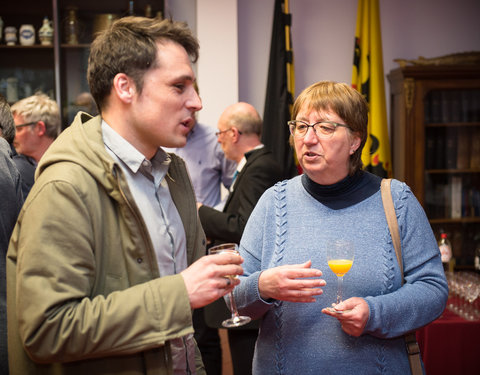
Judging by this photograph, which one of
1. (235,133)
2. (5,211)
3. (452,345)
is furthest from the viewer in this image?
(235,133)

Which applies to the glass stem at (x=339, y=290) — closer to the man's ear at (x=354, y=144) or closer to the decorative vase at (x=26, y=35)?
the man's ear at (x=354, y=144)

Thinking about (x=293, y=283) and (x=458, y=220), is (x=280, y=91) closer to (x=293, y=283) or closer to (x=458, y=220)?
(x=458, y=220)

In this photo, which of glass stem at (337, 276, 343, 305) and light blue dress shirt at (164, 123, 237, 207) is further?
light blue dress shirt at (164, 123, 237, 207)

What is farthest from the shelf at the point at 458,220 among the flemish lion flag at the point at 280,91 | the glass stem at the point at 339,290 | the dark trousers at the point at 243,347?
the glass stem at the point at 339,290

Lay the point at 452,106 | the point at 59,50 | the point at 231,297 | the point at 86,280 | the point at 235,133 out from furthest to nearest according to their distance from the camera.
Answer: the point at 452,106, the point at 59,50, the point at 235,133, the point at 231,297, the point at 86,280

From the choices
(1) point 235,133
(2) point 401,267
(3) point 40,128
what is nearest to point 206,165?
(1) point 235,133

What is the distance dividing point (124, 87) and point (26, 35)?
369 centimetres

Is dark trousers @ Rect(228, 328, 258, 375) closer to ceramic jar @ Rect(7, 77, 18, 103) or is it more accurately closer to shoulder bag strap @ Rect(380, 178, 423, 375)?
shoulder bag strap @ Rect(380, 178, 423, 375)

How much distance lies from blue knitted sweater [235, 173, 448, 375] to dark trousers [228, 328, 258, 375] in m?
0.77

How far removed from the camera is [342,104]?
1767 millimetres

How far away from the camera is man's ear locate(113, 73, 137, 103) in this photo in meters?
1.27

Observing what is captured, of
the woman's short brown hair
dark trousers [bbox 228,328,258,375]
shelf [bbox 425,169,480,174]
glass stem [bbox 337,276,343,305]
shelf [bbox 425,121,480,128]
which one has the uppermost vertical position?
the woman's short brown hair

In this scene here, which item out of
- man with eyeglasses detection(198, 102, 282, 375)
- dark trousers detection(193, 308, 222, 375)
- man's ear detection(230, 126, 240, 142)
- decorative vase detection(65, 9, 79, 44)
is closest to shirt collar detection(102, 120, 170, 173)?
man with eyeglasses detection(198, 102, 282, 375)

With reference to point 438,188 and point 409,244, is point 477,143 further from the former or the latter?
point 409,244
